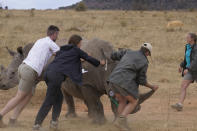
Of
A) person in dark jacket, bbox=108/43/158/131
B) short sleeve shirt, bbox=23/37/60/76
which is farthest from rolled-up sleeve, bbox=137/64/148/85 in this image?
short sleeve shirt, bbox=23/37/60/76

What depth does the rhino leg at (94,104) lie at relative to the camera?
8445 mm

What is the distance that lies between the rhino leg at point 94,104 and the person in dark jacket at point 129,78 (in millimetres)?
976

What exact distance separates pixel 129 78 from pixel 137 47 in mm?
12422

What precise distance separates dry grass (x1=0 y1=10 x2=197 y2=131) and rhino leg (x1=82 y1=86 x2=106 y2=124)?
191mm

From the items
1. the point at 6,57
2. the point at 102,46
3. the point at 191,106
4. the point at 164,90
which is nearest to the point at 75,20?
the point at 6,57

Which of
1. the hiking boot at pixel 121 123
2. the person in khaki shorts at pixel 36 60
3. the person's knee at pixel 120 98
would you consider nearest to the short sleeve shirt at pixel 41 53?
the person in khaki shorts at pixel 36 60

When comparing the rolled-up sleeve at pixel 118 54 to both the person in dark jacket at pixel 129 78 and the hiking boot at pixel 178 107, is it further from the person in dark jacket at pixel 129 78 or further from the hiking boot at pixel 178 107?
the hiking boot at pixel 178 107

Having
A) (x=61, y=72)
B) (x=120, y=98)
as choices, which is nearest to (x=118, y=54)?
(x=120, y=98)

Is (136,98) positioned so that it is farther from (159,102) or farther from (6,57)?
(6,57)

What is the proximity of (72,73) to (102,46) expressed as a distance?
1.39 metres

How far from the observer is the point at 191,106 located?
10906 millimetres

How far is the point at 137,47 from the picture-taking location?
775 inches

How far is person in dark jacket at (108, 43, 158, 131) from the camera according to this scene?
7375 millimetres

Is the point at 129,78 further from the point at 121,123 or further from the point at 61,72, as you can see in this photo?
the point at 61,72
